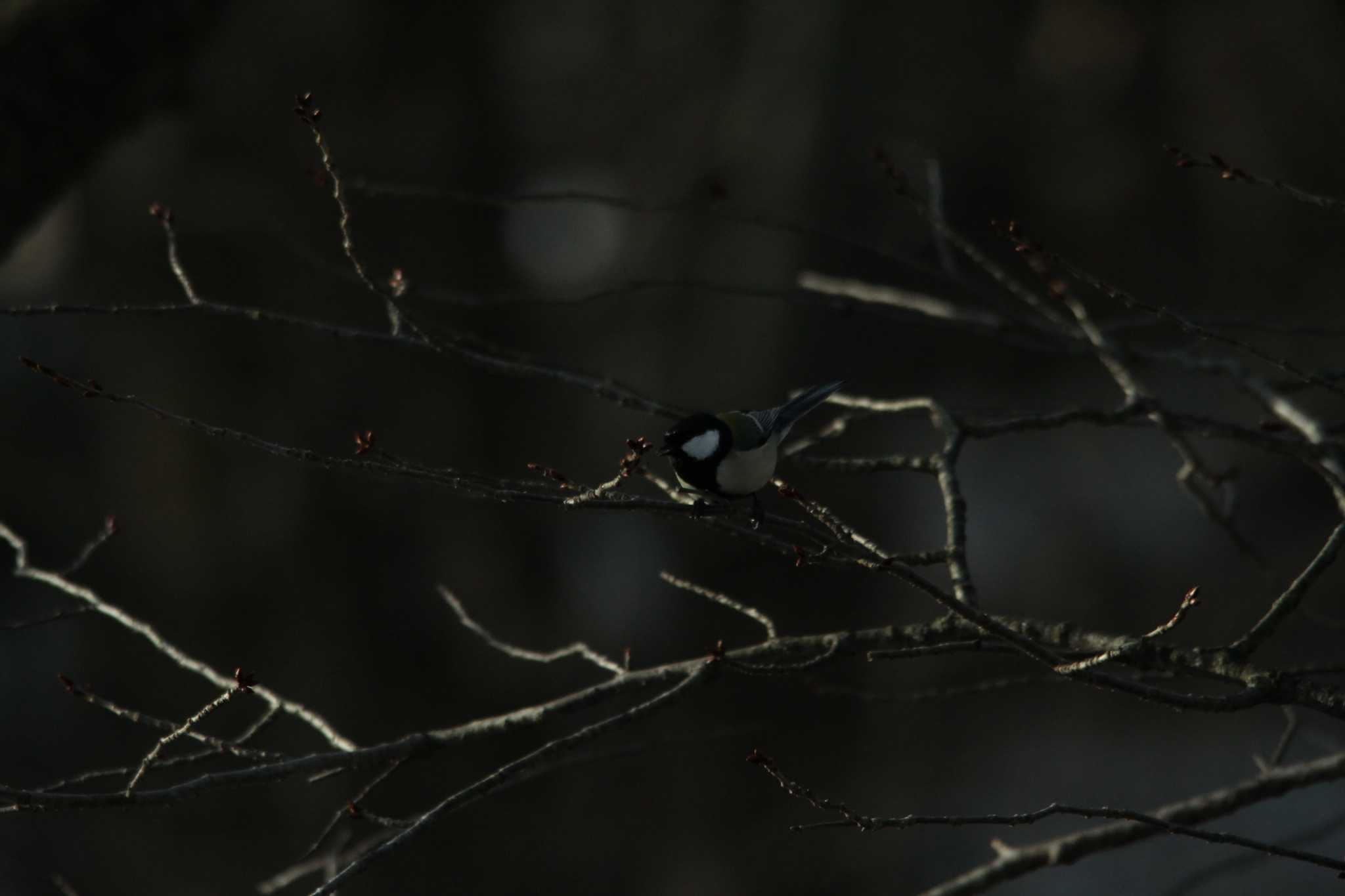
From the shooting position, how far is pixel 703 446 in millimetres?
3408

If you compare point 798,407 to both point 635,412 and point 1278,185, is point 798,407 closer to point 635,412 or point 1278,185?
point 1278,185

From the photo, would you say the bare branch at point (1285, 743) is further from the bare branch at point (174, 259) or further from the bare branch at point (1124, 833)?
the bare branch at point (174, 259)

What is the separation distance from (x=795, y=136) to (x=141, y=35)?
664cm

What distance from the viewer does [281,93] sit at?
909 cm

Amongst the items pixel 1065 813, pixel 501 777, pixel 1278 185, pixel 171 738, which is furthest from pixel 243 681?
pixel 1278 185

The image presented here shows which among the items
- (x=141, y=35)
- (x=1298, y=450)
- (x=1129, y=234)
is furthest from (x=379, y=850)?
(x=1129, y=234)

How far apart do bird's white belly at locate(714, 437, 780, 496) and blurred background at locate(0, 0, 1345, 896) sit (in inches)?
214

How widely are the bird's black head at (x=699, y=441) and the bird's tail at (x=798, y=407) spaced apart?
0.81ft

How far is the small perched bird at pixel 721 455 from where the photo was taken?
3.31 meters

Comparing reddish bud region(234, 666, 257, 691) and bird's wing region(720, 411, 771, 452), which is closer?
reddish bud region(234, 666, 257, 691)

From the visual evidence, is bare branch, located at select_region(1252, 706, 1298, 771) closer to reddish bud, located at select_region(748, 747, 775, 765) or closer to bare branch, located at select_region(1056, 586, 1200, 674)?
bare branch, located at select_region(1056, 586, 1200, 674)

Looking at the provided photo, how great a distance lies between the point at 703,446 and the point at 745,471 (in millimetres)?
152

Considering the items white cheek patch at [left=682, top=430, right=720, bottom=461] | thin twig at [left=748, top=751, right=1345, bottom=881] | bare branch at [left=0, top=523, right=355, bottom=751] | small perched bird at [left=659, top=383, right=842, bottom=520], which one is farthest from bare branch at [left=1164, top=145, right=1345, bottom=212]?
bare branch at [left=0, top=523, right=355, bottom=751]

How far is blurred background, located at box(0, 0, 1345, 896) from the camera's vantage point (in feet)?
28.7
